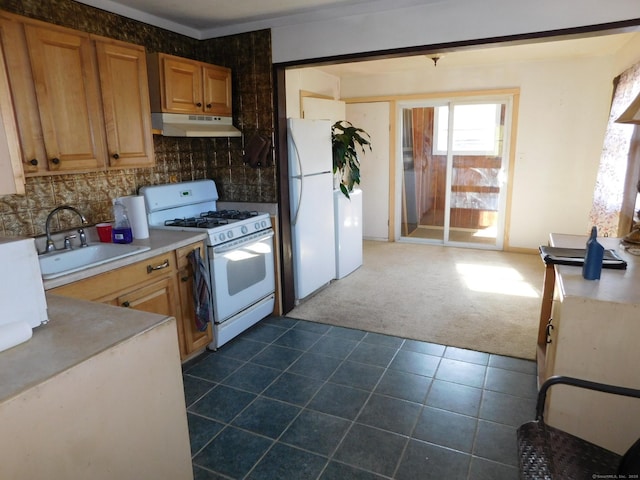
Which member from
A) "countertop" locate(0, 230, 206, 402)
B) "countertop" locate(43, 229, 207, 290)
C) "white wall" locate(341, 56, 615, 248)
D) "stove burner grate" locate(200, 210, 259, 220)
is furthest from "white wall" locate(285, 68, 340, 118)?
"countertop" locate(0, 230, 206, 402)

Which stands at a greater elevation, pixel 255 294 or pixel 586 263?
pixel 586 263

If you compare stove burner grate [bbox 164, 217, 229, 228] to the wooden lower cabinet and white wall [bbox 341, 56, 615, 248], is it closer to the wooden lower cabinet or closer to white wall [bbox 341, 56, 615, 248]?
the wooden lower cabinet

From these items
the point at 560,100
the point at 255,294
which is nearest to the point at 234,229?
the point at 255,294

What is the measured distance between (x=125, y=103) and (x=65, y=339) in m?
1.91

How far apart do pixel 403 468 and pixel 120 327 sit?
1430mm

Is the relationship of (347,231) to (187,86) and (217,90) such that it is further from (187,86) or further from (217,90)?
(187,86)

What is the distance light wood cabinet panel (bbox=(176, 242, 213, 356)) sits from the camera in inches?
109

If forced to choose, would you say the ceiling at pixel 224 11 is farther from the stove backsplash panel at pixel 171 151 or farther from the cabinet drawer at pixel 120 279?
the cabinet drawer at pixel 120 279

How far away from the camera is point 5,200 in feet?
7.79

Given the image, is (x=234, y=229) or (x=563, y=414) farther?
(x=234, y=229)

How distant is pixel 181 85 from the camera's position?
305 cm

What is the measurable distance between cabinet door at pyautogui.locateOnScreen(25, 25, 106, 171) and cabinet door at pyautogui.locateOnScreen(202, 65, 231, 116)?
0.92m

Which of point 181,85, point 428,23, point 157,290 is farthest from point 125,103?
point 428,23

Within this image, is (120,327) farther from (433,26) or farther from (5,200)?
(433,26)
